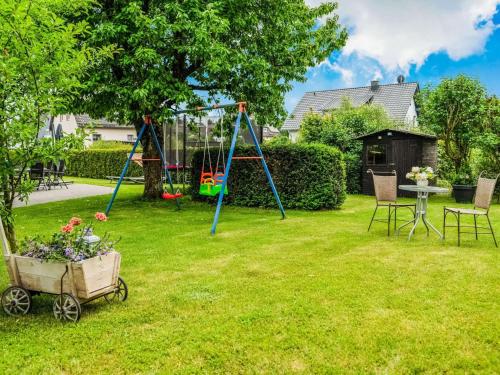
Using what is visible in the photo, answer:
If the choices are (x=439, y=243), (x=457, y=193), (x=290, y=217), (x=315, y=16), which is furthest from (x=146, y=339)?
(x=457, y=193)

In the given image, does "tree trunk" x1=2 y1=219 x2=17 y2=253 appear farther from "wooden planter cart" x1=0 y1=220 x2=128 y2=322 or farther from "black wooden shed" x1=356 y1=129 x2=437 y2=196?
"black wooden shed" x1=356 y1=129 x2=437 y2=196

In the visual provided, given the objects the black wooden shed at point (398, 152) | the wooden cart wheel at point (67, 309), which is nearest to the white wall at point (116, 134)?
the black wooden shed at point (398, 152)

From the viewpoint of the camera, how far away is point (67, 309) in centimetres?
343

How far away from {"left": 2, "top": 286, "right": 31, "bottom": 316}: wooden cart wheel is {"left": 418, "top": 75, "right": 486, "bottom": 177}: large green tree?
43.2ft

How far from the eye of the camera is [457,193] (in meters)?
12.6

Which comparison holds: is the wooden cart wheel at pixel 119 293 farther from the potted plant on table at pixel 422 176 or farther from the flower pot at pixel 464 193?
the flower pot at pixel 464 193

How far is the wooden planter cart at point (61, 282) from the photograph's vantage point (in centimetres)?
341

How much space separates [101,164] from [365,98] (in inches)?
825

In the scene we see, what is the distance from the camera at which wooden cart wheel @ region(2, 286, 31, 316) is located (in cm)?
358

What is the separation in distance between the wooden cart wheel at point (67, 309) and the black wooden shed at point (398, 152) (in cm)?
1254

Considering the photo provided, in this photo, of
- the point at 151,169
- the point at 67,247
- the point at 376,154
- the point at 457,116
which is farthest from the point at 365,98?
the point at 67,247

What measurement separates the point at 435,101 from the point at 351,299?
12.8 metres

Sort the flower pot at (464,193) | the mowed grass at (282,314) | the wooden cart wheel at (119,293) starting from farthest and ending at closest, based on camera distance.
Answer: the flower pot at (464,193) < the wooden cart wheel at (119,293) < the mowed grass at (282,314)

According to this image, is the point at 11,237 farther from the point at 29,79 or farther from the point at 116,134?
the point at 116,134
